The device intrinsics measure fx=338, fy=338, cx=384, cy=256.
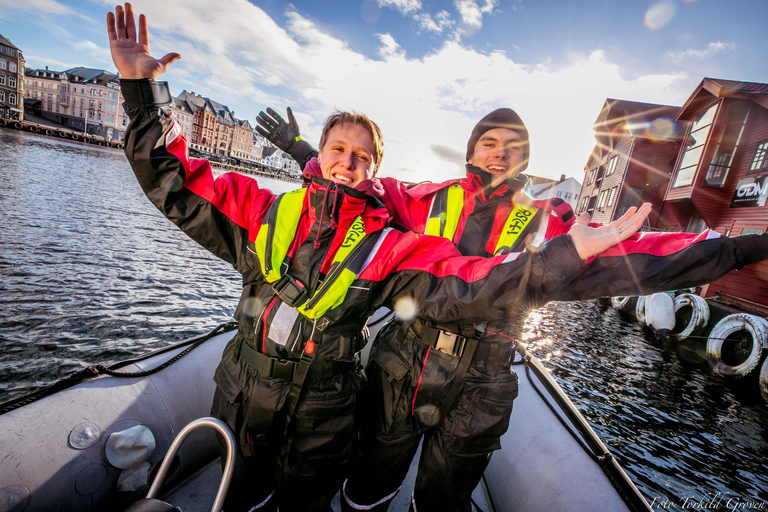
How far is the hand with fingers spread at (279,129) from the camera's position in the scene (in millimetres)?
3236

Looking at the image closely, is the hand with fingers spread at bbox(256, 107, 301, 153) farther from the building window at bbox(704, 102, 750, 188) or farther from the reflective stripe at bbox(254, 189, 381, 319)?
the building window at bbox(704, 102, 750, 188)

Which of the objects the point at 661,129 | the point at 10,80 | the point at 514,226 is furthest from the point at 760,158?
the point at 10,80

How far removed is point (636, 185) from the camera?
21891 millimetres

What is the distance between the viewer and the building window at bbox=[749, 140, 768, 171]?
1288 cm

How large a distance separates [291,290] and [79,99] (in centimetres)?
10294

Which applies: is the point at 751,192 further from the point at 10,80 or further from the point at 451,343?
the point at 10,80

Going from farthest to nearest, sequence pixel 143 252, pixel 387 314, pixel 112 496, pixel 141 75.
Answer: pixel 143 252
pixel 387 314
pixel 112 496
pixel 141 75

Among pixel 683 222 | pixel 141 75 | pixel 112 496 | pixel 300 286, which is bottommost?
pixel 112 496

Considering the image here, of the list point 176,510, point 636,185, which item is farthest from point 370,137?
point 636,185

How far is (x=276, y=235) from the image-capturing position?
5.81 ft

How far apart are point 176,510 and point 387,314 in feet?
10.2

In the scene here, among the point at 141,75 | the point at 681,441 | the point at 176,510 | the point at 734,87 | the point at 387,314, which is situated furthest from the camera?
the point at 734,87

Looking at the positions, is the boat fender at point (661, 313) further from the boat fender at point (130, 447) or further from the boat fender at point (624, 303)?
the boat fender at point (130, 447)

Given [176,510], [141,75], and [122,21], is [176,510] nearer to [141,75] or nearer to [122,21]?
[141,75]
